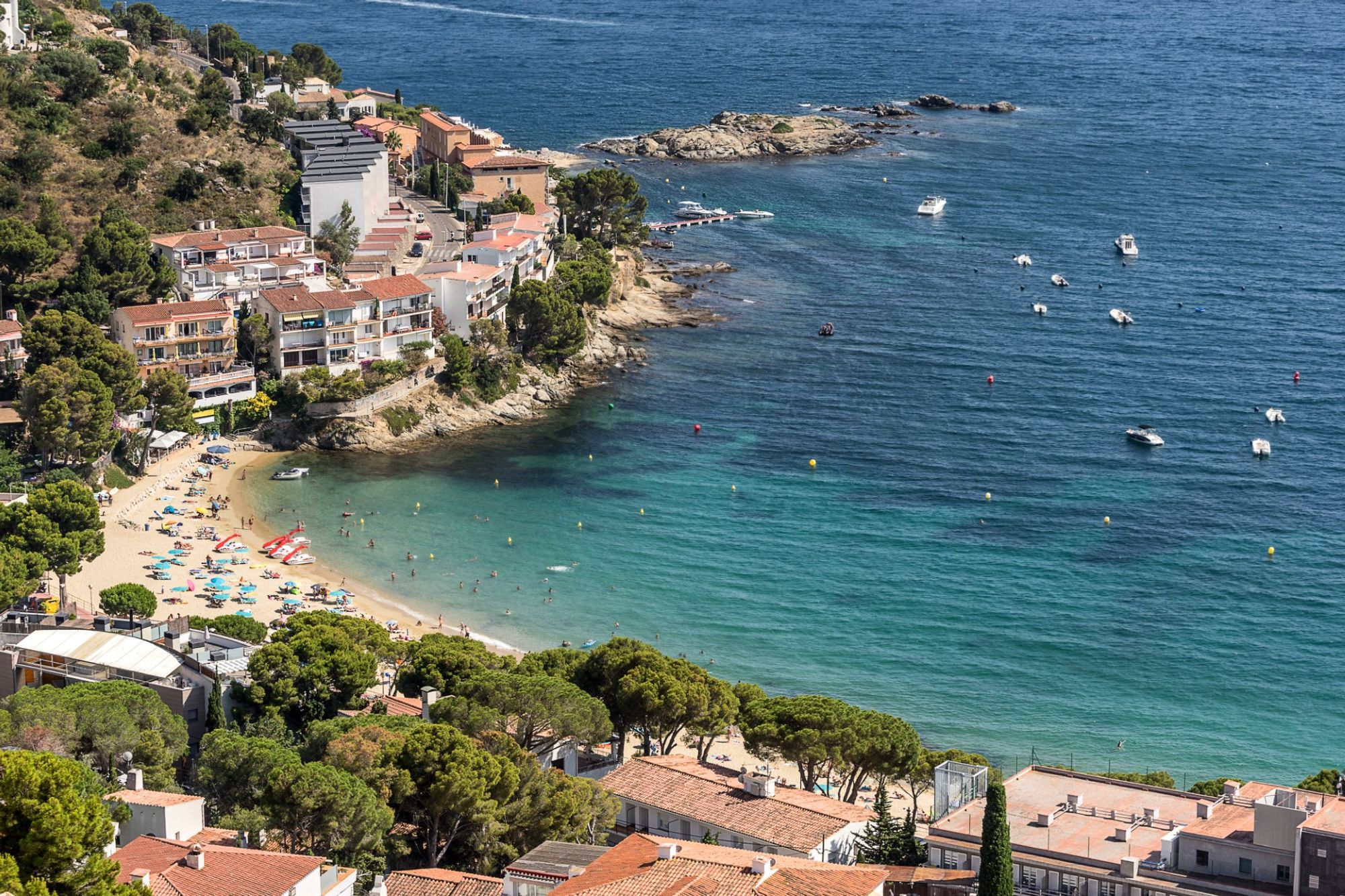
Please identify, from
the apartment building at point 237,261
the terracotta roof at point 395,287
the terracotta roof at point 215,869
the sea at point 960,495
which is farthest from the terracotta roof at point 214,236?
the terracotta roof at point 215,869

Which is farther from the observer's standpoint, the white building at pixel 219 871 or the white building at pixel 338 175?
the white building at pixel 338 175

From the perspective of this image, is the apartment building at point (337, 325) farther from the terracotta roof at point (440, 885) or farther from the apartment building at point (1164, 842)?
the apartment building at point (1164, 842)

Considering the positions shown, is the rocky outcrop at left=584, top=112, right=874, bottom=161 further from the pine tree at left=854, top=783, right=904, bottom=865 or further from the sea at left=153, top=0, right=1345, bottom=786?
the pine tree at left=854, top=783, right=904, bottom=865

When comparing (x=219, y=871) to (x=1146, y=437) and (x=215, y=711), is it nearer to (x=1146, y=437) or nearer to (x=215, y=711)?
(x=215, y=711)

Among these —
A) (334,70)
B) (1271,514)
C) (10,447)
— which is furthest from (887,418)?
(334,70)

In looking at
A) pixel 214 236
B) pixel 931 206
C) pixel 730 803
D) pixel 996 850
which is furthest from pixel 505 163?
pixel 996 850

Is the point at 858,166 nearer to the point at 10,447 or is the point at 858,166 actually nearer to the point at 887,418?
the point at 887,418
